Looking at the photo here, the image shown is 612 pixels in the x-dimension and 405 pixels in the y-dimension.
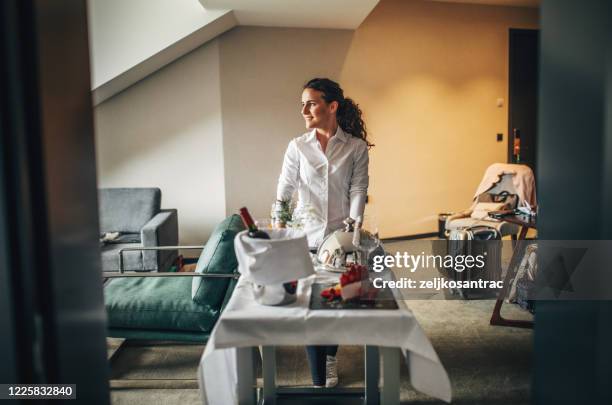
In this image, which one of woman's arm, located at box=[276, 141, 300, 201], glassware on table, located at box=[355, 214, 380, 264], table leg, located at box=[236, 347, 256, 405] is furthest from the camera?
woman's arm, located at box=[276, 141, 300, 201]

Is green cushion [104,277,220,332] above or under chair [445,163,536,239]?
under

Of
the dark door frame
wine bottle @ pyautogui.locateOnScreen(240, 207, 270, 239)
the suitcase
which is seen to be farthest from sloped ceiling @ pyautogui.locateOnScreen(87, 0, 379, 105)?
the dark door frame

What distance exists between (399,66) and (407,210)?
1.90m

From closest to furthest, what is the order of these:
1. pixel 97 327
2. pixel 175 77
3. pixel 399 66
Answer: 1. pixel 97 327
2. pixel 175 77
3. pixel 399 66

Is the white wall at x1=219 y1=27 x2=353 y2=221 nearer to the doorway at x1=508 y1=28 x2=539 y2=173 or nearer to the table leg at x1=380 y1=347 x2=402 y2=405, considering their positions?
the doorway at x1=508 y1=28 x2=539 y2=173

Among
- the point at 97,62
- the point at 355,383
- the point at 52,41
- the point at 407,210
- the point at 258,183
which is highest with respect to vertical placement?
the point at 97,62

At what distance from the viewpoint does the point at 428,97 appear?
661 cm

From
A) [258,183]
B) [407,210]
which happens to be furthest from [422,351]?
[407,210]

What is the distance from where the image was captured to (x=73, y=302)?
93 cm

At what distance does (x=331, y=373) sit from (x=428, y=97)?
15.7ft

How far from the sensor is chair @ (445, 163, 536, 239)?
4.53m

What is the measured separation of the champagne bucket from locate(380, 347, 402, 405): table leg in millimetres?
419

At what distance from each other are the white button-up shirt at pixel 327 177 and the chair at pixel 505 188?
2.22 meters

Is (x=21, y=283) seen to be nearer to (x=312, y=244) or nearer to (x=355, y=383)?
(x=312, y=244)
